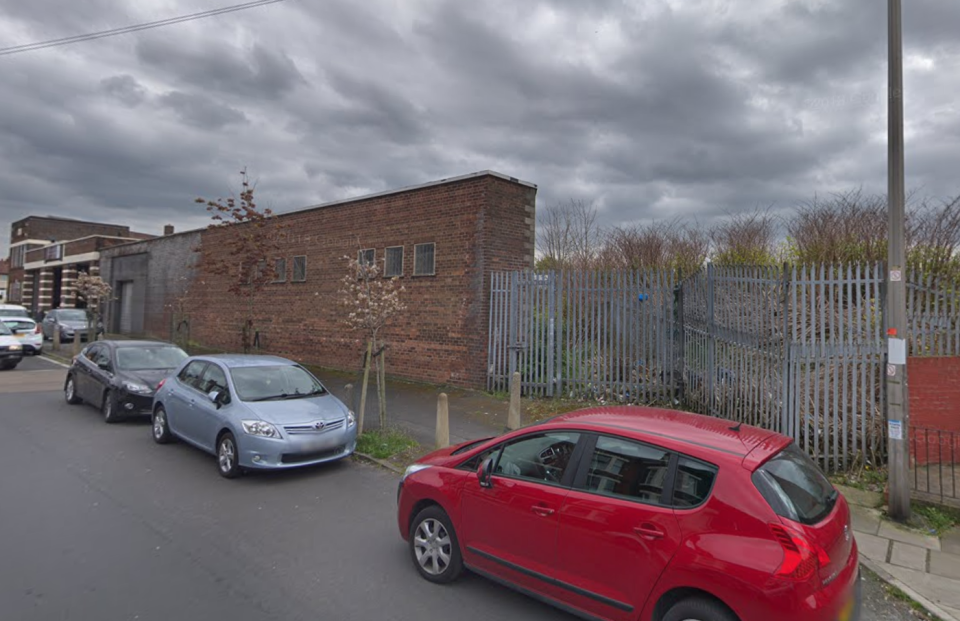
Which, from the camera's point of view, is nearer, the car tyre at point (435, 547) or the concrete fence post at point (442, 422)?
the car tyre at point (435, 547)

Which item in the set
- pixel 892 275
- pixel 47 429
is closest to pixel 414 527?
pixel 892 275

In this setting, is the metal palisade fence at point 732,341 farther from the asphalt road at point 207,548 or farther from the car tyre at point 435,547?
the car tyre at point 435,547

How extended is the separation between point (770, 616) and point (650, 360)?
8.06 meters

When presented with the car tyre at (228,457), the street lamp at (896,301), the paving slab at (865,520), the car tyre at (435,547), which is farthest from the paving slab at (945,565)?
the car tyre at (228,457)

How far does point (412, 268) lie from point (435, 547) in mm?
10623

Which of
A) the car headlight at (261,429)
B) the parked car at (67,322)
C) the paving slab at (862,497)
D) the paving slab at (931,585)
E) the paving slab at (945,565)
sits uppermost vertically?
the parked car at (67,322)

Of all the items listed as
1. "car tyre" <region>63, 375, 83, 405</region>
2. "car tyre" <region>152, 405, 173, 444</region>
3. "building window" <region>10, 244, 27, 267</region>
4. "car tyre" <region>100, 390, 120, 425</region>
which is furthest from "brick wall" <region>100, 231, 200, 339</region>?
"building window" <region>10, 244, 27, 267</region>

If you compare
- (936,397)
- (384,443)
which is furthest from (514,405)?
(936,397)

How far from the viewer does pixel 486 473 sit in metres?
3.90

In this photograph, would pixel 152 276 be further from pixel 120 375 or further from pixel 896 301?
pixel 896 301

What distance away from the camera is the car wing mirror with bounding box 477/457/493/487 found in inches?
153

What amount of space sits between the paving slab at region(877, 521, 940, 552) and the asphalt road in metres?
1.24

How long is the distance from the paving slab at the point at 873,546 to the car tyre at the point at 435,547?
3.71 m

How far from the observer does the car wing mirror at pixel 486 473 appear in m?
3.89
